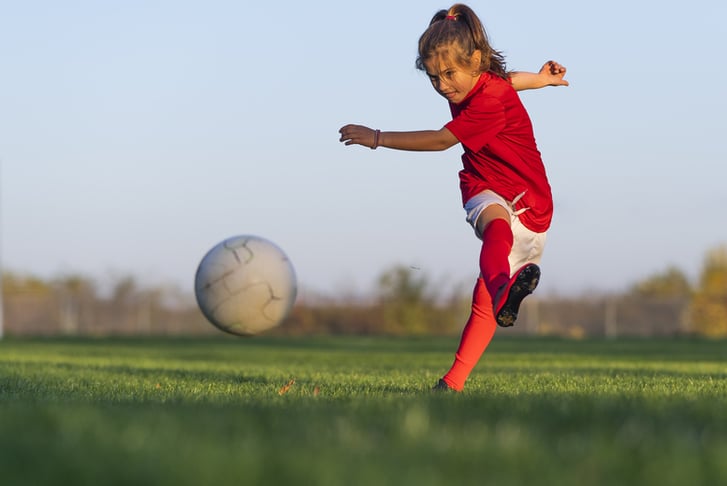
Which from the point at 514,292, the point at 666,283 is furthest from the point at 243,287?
the point at 666,283

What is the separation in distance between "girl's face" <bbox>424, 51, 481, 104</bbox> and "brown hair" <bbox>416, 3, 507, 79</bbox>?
31 millimetres

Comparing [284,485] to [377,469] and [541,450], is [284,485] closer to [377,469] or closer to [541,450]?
[377,469]

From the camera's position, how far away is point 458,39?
17.2 feet

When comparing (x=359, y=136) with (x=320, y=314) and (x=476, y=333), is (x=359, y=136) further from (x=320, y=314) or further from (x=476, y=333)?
(x=320, y=314)

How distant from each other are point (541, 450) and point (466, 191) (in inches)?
130

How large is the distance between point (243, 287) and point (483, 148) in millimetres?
4601

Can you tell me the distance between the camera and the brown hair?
5.25 metres

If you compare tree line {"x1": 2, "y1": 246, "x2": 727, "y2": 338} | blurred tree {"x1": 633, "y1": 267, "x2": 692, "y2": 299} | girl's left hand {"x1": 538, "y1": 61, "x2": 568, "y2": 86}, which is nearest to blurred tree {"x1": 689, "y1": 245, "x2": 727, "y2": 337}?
tree line {"x1": 2, "y1": 246, "x2": 727, "y2": 338}

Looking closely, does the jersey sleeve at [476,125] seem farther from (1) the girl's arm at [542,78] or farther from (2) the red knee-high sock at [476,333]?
(2) the red knee-high sock at [476,333]

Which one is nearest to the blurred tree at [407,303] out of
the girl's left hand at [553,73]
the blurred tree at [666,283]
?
the blurred tree at [666,283]

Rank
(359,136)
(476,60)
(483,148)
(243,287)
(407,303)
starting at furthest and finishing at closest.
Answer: (407,303) < (243,287) < (483,148) < (476,60) < (359,136)

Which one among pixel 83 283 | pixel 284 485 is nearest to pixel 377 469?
pixel 284 485

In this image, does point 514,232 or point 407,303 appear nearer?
point 514,232

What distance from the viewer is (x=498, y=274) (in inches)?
200
